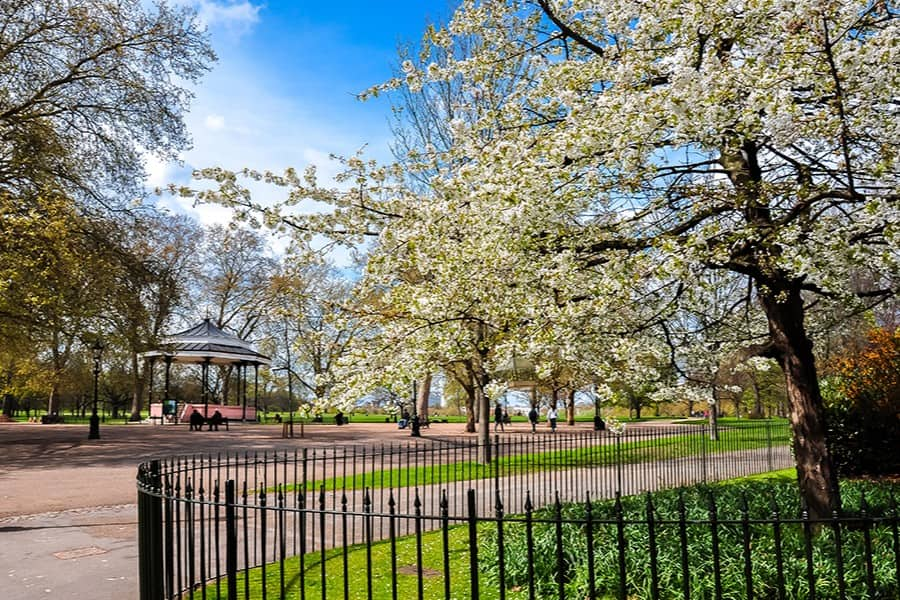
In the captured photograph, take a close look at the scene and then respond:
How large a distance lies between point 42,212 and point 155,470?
61.6 ft

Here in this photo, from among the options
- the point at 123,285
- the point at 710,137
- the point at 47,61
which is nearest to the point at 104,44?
the point at 47,61

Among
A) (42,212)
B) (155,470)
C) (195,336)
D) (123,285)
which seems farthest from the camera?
(195,336)

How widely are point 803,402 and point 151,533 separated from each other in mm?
6894

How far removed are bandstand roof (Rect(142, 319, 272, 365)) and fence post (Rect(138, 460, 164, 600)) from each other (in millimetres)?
35245

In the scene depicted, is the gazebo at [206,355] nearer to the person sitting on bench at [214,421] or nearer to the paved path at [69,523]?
the person sitting on bench at [214,421]

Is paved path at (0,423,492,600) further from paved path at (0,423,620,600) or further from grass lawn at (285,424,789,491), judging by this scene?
grass lawn at (285,424,789,491)

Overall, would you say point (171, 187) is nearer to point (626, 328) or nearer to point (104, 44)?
point (626, 328)

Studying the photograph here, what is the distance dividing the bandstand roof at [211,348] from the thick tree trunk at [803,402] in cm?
3616

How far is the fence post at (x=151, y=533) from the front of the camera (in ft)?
17.4

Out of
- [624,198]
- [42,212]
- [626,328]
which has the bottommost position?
[626,328]

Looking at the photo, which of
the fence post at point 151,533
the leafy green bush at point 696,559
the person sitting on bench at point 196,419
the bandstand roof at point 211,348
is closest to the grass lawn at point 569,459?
the leafy green bush at point 696,559

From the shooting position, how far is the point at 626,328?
7.89 meters

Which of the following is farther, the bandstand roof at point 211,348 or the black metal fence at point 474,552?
the bandstand roof at point 211,348

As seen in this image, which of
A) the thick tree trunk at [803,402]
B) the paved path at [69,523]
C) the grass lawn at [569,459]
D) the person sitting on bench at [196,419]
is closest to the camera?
the paved path at [69,523]
